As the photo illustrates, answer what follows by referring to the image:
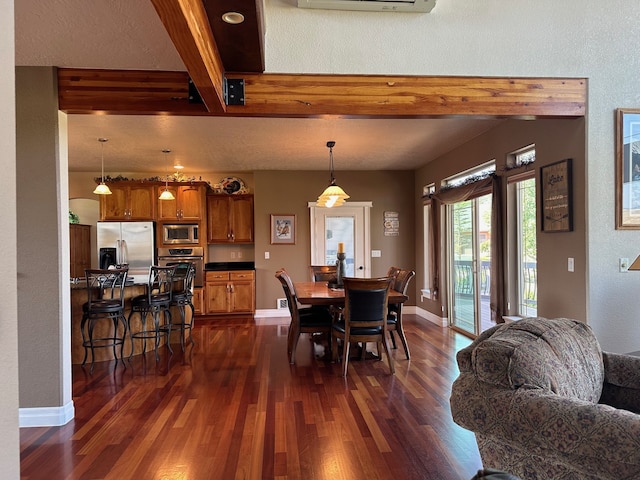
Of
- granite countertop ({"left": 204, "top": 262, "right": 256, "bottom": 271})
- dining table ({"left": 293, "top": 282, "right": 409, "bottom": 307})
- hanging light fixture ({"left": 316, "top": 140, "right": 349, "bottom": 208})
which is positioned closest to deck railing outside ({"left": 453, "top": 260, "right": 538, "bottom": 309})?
dining table ({"left": 293, "top": 282, "right": 409, "bottom": 307})

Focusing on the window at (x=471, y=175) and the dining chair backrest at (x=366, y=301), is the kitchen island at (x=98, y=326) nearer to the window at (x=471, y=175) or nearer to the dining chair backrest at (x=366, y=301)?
the dining chair backrest at (x=366, y=301)

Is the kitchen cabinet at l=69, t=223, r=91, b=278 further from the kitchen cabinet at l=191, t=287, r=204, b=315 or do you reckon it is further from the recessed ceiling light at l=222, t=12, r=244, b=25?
the recessed ceiling light at l=222, t=12, r=244, b=25

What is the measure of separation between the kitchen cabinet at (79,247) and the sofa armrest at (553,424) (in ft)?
22.5

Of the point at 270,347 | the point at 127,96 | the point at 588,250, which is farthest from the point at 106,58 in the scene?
the point at 588,250

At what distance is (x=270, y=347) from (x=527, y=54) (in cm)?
401

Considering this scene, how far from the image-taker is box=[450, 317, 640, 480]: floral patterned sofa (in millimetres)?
1117

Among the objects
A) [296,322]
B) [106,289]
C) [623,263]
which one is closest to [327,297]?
[296,322]

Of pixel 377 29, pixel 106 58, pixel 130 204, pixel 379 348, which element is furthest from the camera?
pixel 130 204

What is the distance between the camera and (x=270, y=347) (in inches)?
191

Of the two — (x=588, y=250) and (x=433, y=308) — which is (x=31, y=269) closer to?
(x=588, y=250)

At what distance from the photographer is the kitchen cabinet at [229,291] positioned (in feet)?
22.2

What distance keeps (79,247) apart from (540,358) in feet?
23.9

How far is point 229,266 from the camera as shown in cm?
714

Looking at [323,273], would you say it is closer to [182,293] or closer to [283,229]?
[283,229]
